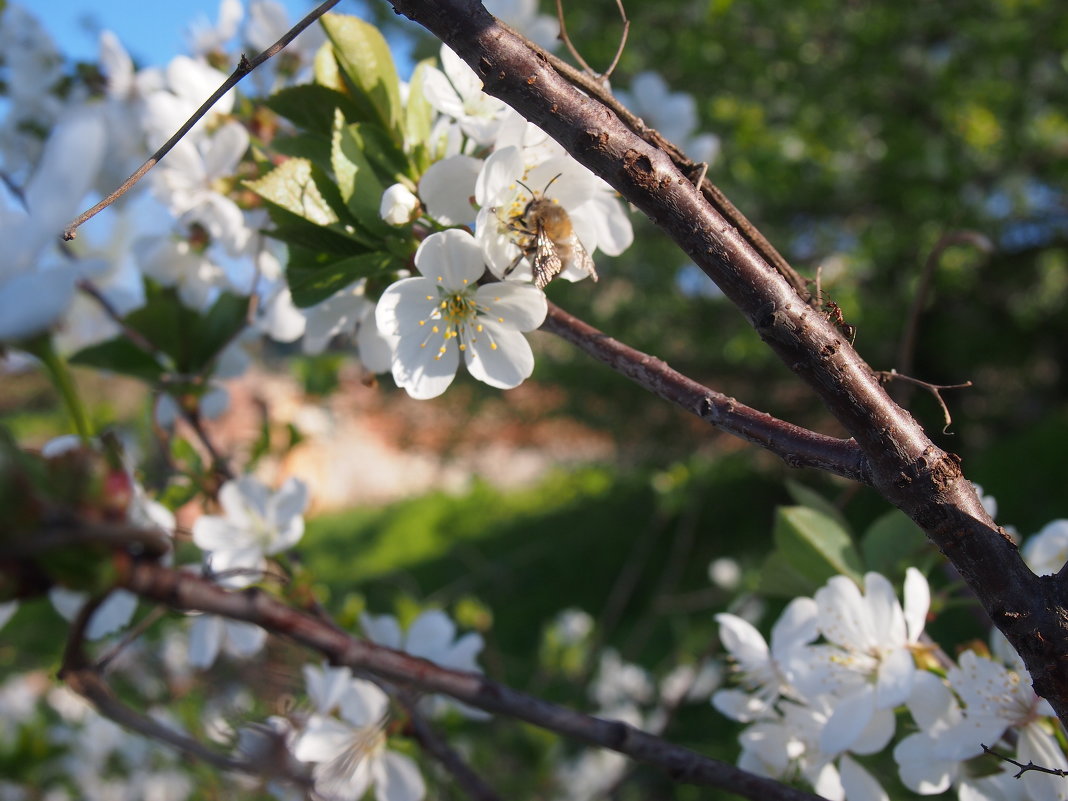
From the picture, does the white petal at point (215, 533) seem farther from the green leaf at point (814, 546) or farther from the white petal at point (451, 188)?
the green leaf at point (814, 546)

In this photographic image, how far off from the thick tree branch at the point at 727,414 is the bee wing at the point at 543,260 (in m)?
0.04

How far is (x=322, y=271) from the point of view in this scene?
0.69m

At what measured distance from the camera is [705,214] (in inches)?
20.9

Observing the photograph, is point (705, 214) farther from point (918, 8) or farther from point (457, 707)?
point (918, 8)

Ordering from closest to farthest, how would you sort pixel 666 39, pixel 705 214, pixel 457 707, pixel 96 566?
pixel 96 566 < pixel 705 214 < pixel 457 707 < pixel 666 39

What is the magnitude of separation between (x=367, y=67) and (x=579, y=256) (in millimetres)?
258

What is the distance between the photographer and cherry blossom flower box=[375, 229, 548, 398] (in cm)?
66

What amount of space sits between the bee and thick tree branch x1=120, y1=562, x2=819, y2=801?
0.31 meters

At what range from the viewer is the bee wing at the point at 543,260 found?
2.13ft

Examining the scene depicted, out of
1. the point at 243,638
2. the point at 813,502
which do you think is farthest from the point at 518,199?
the point at 243,638

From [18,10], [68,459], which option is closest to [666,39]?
[18,10]

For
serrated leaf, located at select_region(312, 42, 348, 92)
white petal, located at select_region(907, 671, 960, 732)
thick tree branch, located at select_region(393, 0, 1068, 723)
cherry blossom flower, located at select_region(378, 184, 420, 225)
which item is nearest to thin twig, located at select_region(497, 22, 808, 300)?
thick tree branch, located at select_region(393, 0, 1068, 723)

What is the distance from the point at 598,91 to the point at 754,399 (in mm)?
5186

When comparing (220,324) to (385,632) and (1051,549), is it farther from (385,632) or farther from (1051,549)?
(1051,549)
